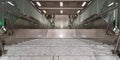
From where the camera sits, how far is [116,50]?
6.89 feet

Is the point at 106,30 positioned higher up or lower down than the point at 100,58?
higher up

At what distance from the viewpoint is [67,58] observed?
2051mm

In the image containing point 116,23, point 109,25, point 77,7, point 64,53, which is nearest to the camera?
point 64,53

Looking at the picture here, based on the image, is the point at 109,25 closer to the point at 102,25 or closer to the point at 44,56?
the point at 102,25

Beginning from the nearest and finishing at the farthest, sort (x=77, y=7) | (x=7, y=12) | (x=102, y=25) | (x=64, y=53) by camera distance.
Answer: (x=64, y=53)
(x=7, y=12)
(x=102, y=25)
(x=77, y=7)

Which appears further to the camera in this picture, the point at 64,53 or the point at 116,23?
the point at 116,23

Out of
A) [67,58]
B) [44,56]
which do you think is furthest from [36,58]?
[67,58]

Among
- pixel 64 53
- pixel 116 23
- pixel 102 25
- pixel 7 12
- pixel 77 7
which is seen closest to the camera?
pixel 64 53

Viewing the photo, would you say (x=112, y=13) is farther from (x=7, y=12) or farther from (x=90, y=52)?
(x=7, y=12)

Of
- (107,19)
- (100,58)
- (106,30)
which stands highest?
(107,19)

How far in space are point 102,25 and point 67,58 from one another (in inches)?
62.0

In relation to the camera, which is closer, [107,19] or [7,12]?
[7,12]

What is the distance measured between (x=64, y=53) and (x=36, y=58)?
41cm

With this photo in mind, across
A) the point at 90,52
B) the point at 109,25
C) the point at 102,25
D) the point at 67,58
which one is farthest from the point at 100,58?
the point at 102,25
